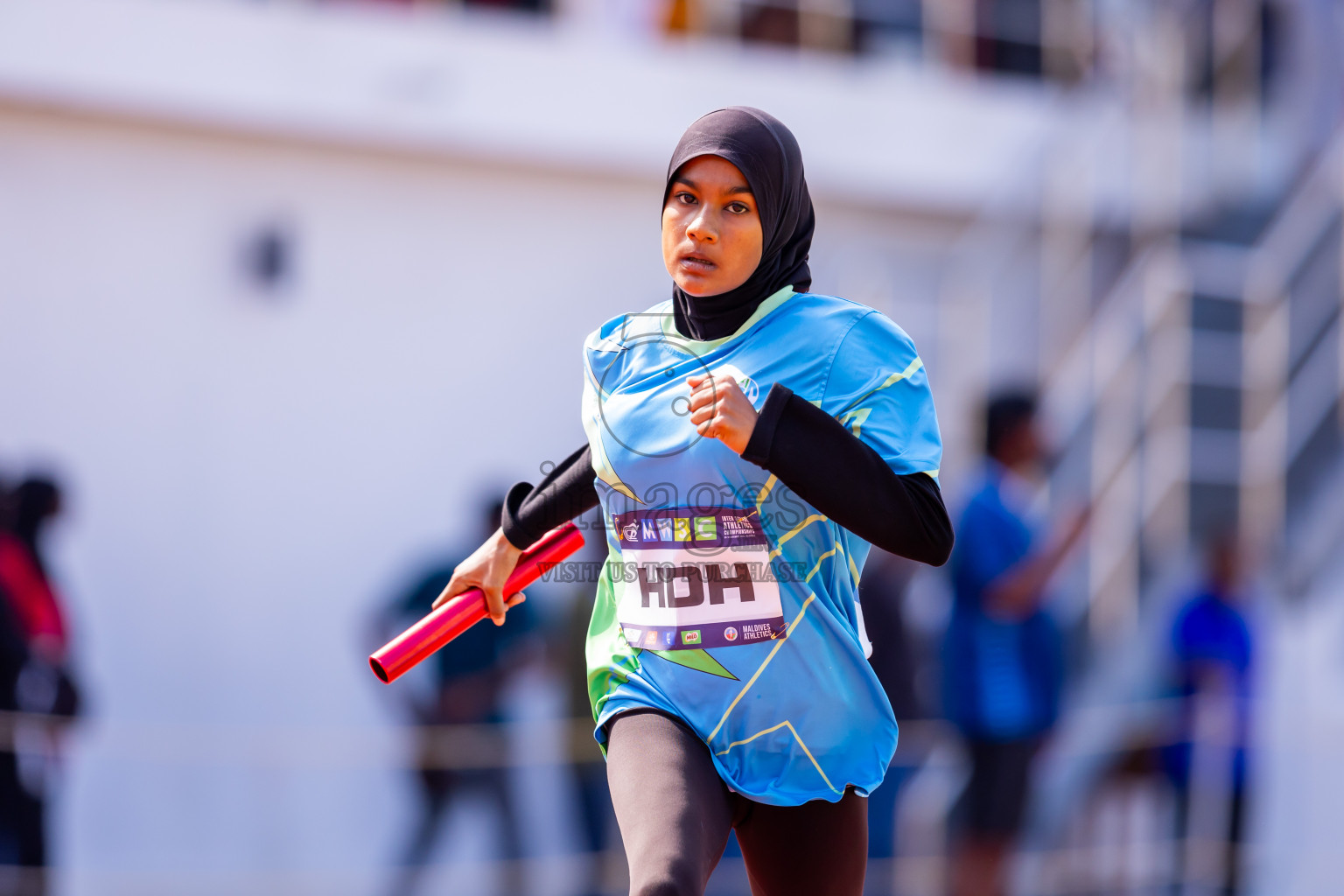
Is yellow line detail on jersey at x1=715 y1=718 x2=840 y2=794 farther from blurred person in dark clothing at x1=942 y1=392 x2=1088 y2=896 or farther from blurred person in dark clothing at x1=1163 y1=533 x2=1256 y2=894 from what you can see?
blurred person in dark clothing at x1=1163 y1=533 x2=1256 y2=894

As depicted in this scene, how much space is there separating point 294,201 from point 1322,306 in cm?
500

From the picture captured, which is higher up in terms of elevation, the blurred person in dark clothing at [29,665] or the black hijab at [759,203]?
the black hijab at [759,203]

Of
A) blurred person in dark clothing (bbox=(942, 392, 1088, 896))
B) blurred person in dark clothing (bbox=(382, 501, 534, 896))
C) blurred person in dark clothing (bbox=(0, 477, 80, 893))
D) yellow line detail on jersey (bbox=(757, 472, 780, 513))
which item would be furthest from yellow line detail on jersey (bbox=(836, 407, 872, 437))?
blurred person in dark clothing (bbox=(0, 477, 80, 893))

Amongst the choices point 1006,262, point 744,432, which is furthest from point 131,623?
point 744,432

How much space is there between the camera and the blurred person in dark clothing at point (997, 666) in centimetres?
496

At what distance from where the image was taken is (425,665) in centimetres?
590

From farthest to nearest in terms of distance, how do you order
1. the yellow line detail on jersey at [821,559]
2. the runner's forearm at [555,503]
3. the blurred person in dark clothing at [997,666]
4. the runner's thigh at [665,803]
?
Result: the blurred person in dark clothing at [997,666], the runner's forearm at [555,503], the yellow line detail on jersey at [821,559], the runner's thigh at [665,803]

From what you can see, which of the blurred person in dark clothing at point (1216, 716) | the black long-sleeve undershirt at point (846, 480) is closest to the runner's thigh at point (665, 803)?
the black long-sleeve undershirt at point (846, 480)

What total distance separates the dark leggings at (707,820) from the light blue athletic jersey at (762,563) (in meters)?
0.04

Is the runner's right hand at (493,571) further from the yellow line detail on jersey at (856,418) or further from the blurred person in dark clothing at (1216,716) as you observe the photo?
the blurred person in dark clothing at (1216,716)

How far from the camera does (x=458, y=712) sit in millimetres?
5840

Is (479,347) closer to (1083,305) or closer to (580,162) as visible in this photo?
(580,162)

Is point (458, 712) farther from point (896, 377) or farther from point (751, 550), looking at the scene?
point (896, 377)

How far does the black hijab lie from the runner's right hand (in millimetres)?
483
